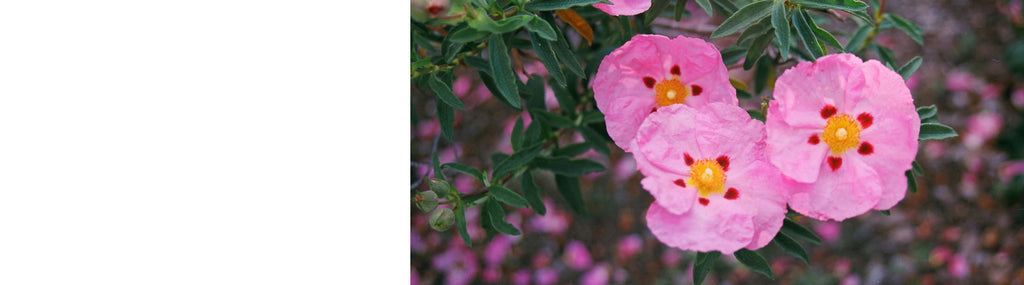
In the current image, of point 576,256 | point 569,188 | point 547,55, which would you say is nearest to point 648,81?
point 547,55

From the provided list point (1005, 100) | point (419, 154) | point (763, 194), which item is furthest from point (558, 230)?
point (763, 194)

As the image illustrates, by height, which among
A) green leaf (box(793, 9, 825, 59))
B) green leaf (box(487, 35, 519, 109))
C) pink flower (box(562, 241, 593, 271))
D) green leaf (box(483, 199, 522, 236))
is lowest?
pink flower (box(562, 241, 593, 271))

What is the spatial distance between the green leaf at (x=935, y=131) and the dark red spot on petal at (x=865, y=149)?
11cm

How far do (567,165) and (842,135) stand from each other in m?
0.37

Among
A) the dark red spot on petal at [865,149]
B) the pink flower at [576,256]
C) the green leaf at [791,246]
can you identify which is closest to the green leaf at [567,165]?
the green leaf at [791,246]

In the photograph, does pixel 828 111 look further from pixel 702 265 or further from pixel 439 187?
pixel 439 187

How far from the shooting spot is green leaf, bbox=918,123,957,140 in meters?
0.68

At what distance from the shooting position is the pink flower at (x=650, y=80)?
2.25 feet

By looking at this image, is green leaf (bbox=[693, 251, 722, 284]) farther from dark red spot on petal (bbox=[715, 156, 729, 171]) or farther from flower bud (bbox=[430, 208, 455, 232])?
flower bud (bbox=[430, 208, 455, 232])

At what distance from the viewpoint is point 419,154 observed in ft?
6.38

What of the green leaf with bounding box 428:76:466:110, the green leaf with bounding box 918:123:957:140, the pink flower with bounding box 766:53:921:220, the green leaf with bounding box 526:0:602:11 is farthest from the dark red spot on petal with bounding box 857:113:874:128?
the green leaf with bounding box 428:76:466:110

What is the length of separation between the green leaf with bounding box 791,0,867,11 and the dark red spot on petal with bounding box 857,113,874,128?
129 mm
